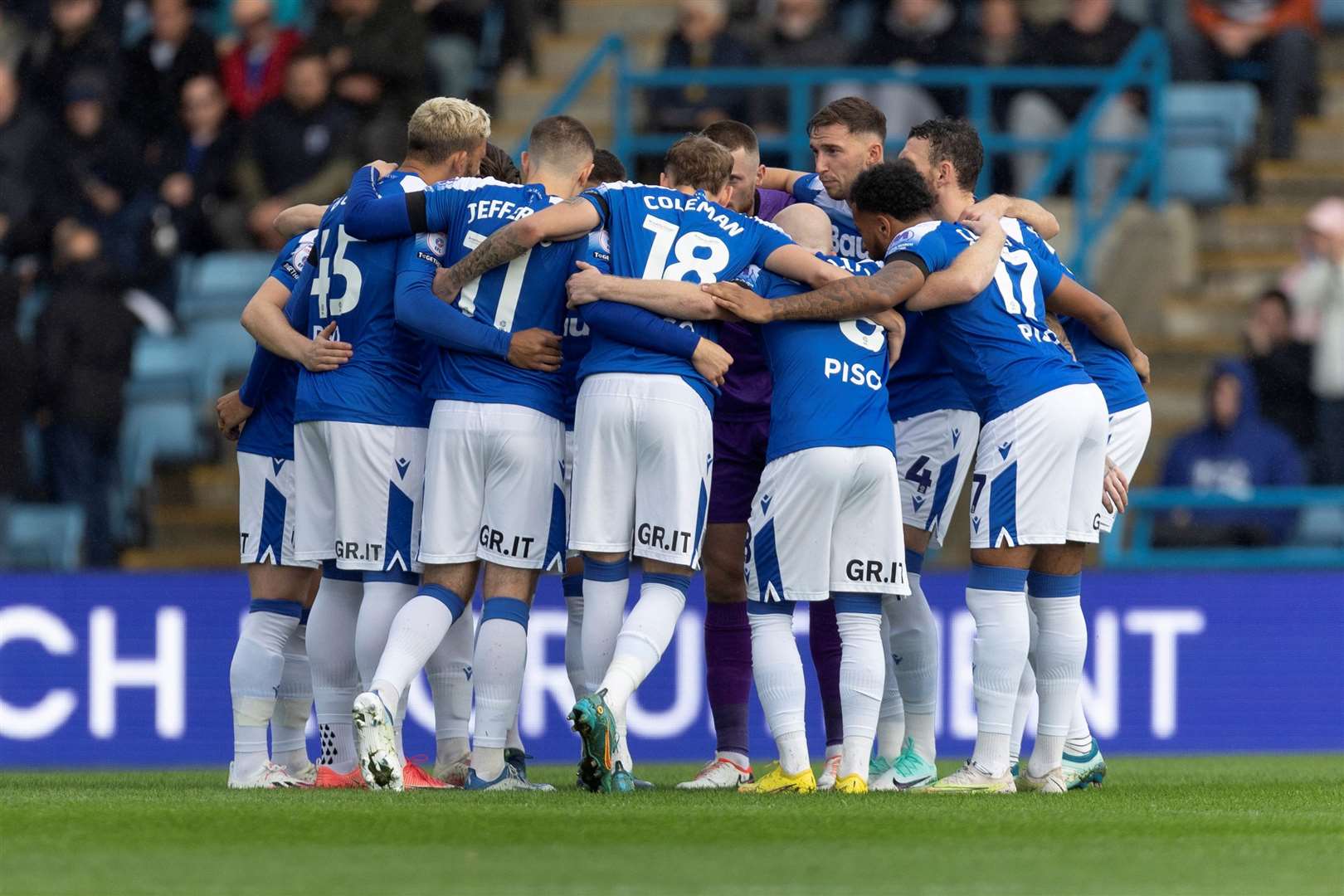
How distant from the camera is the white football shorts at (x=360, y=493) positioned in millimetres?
8172

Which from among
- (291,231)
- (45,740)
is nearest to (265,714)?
(291,231)

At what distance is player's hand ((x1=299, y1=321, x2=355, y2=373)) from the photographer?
8.25 meters

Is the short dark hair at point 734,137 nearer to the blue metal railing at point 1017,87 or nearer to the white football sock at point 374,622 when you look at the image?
the white football sock at point 374,622

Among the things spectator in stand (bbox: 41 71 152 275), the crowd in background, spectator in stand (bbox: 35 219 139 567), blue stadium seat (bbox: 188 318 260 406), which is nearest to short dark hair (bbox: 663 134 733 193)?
the crowd in background

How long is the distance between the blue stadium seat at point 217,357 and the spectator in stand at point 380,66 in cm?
149

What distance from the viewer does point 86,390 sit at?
14.1 m

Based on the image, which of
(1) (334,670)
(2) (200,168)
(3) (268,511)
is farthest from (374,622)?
(2) (200,168)

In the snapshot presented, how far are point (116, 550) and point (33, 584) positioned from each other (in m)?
2.34

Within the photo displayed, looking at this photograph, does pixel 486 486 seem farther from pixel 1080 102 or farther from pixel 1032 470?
A: pixel 1080 102

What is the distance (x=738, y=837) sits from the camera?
6.55 metres

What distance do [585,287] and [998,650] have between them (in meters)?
1.91

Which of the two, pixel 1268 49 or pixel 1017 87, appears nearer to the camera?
pixel 1017 87

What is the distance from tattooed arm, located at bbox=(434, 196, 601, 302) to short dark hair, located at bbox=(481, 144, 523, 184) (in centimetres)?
97

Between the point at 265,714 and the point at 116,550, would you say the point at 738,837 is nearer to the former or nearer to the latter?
the point at 265,714
